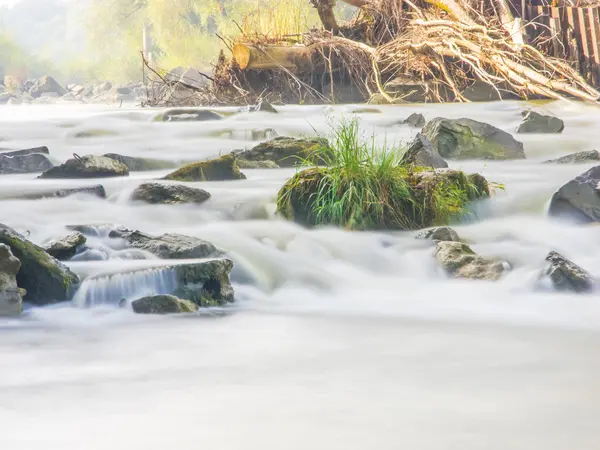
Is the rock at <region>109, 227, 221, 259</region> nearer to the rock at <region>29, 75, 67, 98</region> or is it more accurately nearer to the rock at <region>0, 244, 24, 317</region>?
the rock at <region>0, 244, 24, 317</region>

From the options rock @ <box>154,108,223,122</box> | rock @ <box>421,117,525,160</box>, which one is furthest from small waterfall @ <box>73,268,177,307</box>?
rock @ <box>154,108,223,122</box>

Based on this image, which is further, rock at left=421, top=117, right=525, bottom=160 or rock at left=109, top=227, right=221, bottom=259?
rock at left=421, top=117, right=525, bottom=160

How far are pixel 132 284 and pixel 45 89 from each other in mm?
29222

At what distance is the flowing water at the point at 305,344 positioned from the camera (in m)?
2.72

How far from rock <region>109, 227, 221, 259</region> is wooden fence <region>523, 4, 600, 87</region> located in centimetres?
981

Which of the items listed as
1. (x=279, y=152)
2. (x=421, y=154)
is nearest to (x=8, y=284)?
(x=421, y=154)

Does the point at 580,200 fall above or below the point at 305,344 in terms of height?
above

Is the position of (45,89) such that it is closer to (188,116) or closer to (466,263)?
(188,116)

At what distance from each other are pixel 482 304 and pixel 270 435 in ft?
7.20

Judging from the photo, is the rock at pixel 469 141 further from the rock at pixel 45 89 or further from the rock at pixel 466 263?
the rock at pixel 45 89

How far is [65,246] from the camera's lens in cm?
495

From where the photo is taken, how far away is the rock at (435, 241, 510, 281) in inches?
197

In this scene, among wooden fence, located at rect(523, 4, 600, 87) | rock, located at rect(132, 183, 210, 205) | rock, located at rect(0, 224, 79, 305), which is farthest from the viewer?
wooden fence, located at rect(523, 4, 600, 87)

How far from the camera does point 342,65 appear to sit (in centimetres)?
1455
